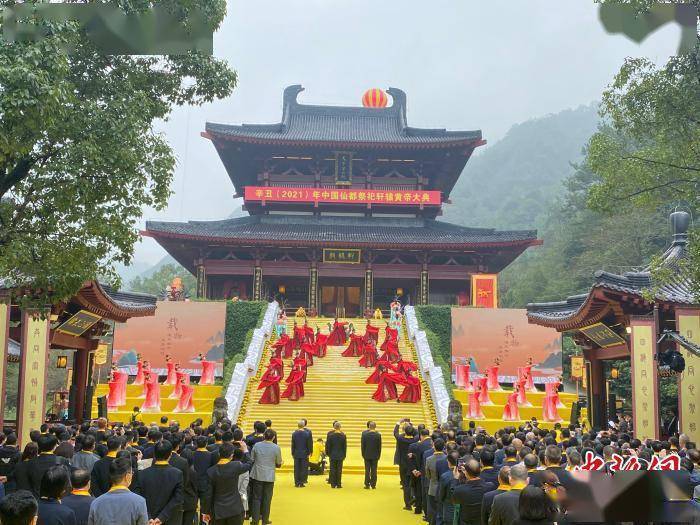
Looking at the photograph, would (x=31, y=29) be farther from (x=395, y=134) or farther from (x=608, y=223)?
(x=608, y=223)

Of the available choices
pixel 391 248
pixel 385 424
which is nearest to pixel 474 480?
pixel 385 424

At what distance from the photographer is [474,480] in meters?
6.36

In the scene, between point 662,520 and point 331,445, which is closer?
point 662,520

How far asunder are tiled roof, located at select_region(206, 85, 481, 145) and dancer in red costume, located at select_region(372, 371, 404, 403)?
16.0 metres

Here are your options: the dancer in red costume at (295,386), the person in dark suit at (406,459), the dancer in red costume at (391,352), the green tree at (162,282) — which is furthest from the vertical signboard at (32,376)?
the green tree at (162,282)

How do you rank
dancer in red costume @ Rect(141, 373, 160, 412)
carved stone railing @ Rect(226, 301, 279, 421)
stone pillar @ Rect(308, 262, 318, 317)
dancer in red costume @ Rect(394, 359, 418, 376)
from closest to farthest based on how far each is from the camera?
carved stone railing @ Rect(226, 301, 279, 421), dancer in red costume @ Rect(141, 373, 160, 412), dancer in red costume @ Rect(394, 359, 418, 376), stone pillar @ Rect(308, 262, 318, 317)

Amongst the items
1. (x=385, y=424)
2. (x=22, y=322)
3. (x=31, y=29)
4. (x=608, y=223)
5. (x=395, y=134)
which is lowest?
(x=385, y=424)

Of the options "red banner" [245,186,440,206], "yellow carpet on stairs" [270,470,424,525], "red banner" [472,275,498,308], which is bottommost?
"yellow carpet on stairs" [270,470,424,525]

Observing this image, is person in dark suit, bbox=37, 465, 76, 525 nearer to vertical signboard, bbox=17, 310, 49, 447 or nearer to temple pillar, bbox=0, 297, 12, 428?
temple pillar, bbox=0, 297, 12, 428

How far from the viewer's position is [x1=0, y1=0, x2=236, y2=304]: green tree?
792cm

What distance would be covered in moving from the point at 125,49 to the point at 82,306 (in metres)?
8.56

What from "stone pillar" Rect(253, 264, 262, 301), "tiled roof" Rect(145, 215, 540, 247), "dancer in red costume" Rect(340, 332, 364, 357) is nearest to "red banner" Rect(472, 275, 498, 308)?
"tiled roof" Rect(145, 215, 540, 247)

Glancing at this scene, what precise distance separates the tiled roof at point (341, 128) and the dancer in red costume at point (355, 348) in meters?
12.7

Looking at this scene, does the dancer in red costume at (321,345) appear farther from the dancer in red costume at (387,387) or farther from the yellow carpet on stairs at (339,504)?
the yellow carpet on stairs at (339,504)
